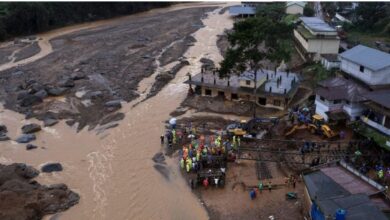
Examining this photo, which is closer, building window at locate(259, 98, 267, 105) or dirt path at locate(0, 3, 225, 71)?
building window at locate(259, 98, 267, 105)

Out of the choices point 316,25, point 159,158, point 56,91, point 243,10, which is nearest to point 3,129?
point 56,91

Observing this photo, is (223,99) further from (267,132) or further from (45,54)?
(45,54)

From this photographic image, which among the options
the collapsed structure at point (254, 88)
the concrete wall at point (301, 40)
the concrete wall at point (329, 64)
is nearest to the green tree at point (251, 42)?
the collapsed structure at point (254, 88)

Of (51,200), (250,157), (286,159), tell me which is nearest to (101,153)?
(51,200)

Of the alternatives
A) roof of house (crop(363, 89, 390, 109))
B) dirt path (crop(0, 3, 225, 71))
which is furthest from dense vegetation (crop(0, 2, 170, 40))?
roof of house (crop(363, 89, 390, 109))

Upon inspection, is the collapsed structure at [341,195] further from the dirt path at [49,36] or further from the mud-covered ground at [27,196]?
the dirt path at [49,36]

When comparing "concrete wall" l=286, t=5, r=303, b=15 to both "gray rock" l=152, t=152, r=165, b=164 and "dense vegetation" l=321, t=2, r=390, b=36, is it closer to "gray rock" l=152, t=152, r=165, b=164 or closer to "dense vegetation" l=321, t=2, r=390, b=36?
"dense vegetation" l=321, t=2, r=390, b=36

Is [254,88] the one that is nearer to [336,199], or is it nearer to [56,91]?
[336,199]
